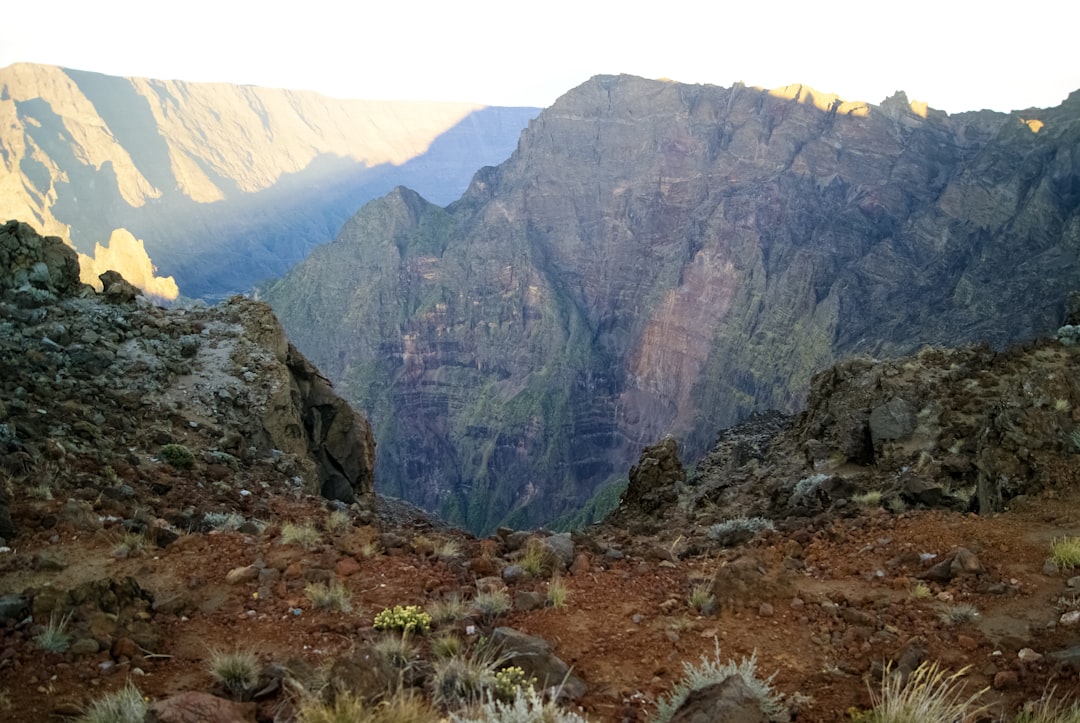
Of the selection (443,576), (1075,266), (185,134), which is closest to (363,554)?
(443,576)

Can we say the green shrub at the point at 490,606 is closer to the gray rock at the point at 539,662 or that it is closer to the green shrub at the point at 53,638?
the gray rock at the point at 539,662

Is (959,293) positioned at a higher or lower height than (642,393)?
higher

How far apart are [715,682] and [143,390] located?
13721 millimetres

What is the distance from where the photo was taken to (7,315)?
14586mm

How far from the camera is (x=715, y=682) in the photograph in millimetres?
4473

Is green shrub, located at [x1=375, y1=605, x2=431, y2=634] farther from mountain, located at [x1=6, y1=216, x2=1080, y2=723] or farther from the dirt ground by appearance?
the dirt ground

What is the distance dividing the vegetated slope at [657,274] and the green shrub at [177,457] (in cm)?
7293

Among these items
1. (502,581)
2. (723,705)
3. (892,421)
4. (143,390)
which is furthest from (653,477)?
(723,705)

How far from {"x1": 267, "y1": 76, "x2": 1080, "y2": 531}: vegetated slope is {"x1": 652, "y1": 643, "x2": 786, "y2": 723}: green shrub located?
2911 inches

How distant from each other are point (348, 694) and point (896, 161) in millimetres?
111130

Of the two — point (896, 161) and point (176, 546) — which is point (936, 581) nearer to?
point (176, 546)

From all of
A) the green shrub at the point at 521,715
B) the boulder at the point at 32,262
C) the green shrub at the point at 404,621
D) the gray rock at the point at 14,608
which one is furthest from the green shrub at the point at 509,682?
the boulder at the point at 32,262

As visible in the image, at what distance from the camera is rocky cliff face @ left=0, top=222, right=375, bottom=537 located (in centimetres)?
1110

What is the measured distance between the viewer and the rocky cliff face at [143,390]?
11102mm
